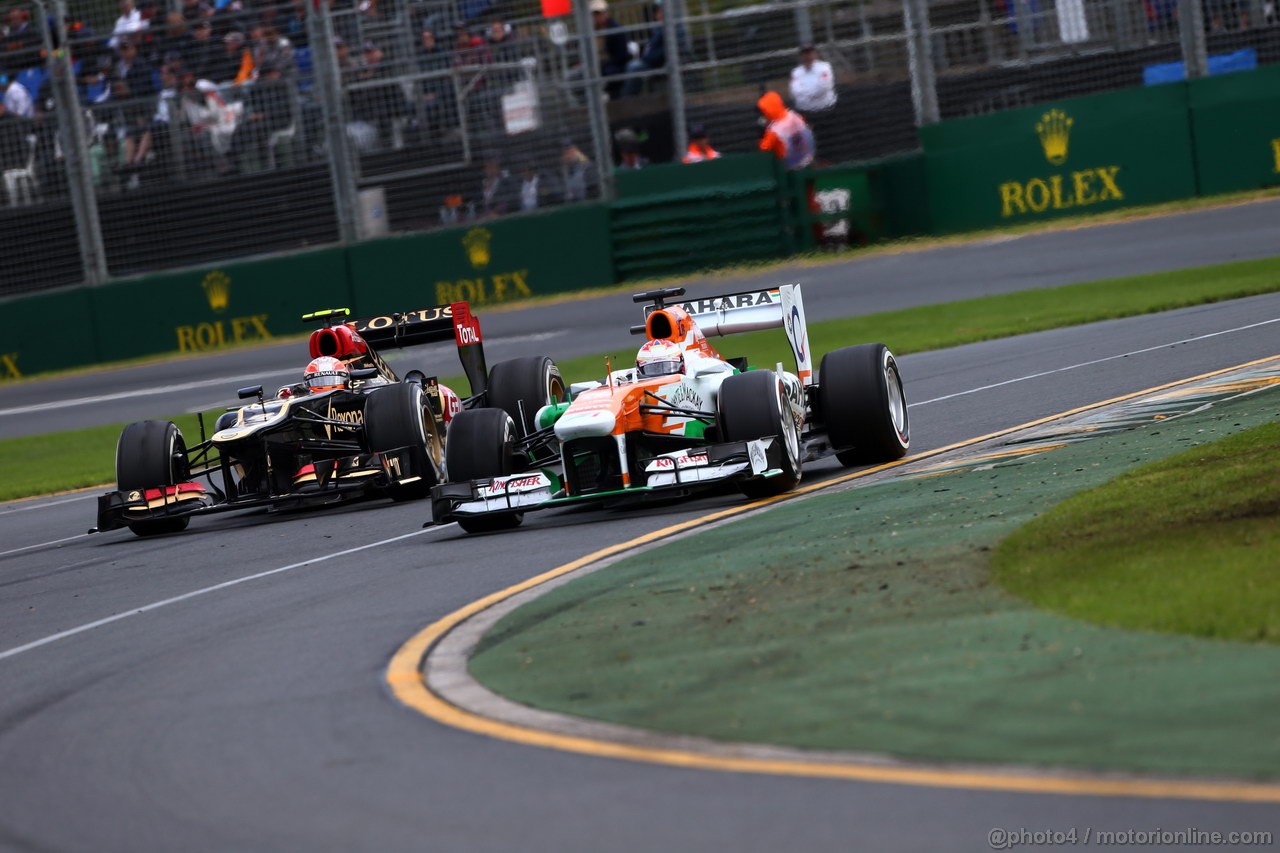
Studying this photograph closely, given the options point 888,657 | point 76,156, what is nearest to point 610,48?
point 76,156

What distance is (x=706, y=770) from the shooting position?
5309 millimetres

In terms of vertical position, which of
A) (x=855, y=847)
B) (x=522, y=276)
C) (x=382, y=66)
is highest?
(x=382, y=66)

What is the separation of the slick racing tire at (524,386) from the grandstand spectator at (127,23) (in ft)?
51.5

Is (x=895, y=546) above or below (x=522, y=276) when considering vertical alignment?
below

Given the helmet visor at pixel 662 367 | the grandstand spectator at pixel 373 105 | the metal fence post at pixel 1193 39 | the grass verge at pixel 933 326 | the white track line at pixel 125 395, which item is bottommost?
the grass verge at pixel 933 326

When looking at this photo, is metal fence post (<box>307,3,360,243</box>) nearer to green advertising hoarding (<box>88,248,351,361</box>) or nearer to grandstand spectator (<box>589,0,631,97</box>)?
green advertising hoarding (<box>88,248,351,361</box>)

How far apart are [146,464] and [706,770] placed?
968cm

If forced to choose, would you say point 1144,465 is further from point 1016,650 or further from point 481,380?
point 481,380

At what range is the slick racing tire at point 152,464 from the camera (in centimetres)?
1401

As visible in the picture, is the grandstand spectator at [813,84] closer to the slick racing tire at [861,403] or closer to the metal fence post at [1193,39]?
the metal fence post at [1193,39]

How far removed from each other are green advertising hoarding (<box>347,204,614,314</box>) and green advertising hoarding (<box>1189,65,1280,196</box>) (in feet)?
30.2

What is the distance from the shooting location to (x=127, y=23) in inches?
1108

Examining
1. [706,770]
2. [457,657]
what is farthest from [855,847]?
[457,657]

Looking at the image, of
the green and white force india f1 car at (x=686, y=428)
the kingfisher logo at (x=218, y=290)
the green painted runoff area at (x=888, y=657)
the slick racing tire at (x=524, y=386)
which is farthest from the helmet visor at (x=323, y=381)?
the kingfisher logo at (x=218, y=290)
